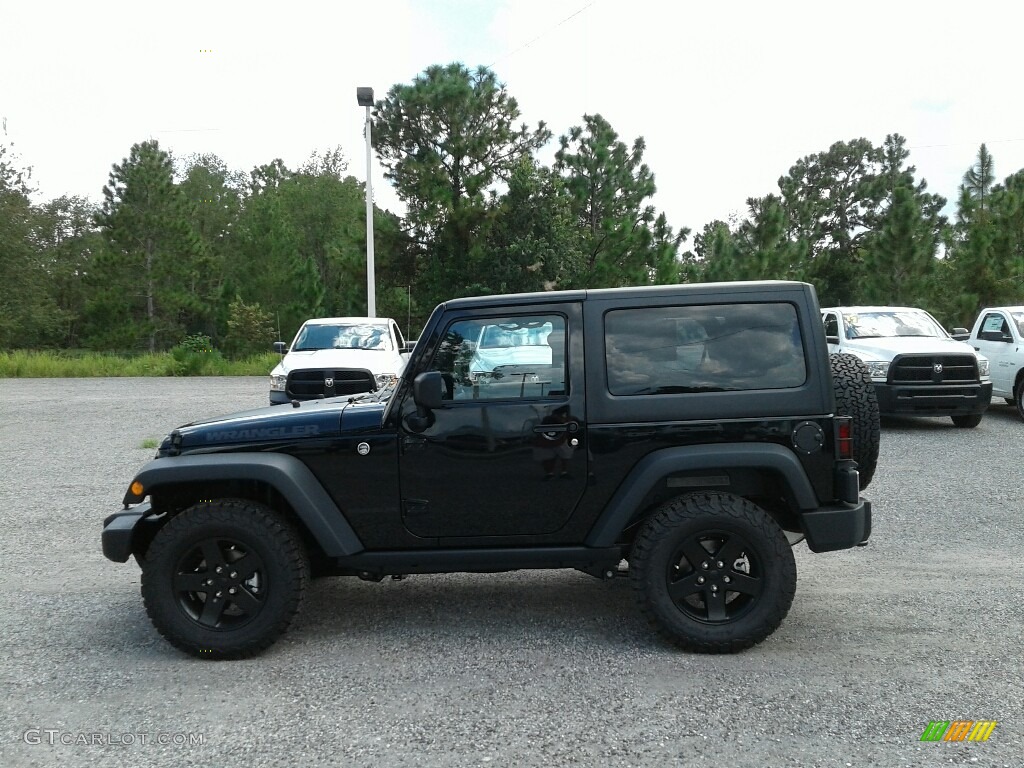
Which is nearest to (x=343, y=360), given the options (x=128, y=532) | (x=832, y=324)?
(x=832, y=324)

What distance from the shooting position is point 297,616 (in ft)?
14.6

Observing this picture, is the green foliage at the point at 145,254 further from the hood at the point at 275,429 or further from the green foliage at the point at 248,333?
the hood at the point at 275,429

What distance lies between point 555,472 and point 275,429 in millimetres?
1482

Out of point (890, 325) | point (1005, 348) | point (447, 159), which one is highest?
point (447, 159)

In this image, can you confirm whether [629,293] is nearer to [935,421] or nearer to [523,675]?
[523,675]

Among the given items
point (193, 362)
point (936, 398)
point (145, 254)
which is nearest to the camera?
point (936, 398)

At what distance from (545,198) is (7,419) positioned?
21607mm

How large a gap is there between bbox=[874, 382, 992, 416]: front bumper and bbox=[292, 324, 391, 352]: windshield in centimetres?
774

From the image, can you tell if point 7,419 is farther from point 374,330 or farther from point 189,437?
point 189,437

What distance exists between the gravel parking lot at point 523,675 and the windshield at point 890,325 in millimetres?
7648

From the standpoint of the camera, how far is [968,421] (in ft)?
42.9

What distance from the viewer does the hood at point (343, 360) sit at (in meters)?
13.0

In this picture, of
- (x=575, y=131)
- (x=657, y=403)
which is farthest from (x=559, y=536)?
(x=575, y=131)

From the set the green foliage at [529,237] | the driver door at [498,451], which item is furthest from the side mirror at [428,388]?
the green foliage at [529,237]
